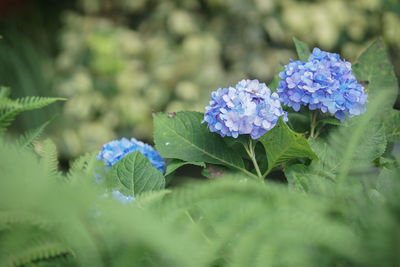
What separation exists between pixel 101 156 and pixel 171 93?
2766mm

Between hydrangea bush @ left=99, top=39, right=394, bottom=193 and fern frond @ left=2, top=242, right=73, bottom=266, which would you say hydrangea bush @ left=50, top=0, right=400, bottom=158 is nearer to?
hydrangea bush @ left=99, top=39, right=394, bottom=193

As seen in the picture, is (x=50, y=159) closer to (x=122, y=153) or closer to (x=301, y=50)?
(x=122, y=153)

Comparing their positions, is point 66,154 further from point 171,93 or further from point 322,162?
point 322,162

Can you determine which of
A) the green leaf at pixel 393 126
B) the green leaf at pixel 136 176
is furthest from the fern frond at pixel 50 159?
the green leaf at pixel 393 126

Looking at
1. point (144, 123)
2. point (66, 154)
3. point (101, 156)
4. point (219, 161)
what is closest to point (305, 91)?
point (219, 161)

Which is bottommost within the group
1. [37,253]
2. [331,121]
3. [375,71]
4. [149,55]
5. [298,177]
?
[37,253]

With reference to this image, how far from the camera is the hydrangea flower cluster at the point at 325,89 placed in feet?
2.13

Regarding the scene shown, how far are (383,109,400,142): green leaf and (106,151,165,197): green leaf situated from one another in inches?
15.9

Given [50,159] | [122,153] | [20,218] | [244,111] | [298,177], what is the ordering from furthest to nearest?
[122,153] < [244,111] < [298,177] < [50,159] < [20,218]

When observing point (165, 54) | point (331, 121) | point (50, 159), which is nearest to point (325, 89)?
point (331, 121)

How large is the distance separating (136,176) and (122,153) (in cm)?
14

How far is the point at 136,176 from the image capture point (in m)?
0.61

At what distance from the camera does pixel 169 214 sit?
0.33m

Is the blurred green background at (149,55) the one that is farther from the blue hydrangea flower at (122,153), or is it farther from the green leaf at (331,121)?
the green leaf at (331,121)
